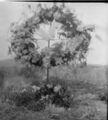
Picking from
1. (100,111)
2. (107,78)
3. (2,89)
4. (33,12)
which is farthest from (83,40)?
(2,89)

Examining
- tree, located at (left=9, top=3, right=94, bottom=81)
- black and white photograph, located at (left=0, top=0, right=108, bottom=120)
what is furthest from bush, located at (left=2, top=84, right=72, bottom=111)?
tree, located at (left=9, top=3, right=94, bottom=81)

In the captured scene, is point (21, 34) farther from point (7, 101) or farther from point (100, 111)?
point (100, 111)

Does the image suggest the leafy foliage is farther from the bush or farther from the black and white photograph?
the bush

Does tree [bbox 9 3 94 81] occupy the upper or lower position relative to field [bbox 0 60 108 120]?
upper

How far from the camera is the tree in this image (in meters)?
1.61

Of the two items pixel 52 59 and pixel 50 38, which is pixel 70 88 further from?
pixel 50 38

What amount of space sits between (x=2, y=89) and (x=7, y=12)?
62 centimetres

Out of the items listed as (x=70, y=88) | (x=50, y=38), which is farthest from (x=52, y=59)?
(x=70, y=88)

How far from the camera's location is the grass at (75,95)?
1.53m

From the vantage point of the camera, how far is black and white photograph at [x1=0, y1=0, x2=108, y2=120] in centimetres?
155

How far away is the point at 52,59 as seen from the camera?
1.62 m

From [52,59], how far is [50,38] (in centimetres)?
17

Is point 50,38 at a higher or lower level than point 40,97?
higher

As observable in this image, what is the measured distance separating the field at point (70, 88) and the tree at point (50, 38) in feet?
0.28
